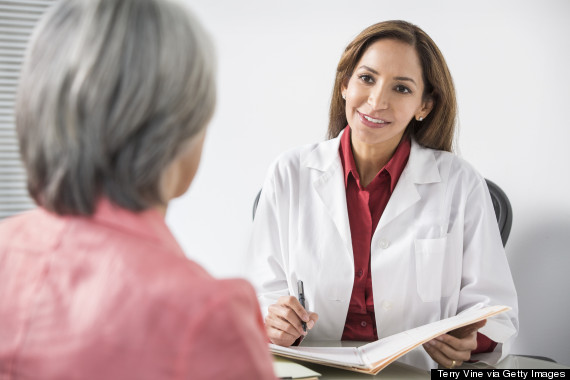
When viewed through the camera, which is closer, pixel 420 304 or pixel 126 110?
pixel 126 110

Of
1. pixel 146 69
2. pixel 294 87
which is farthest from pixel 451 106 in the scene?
pixel 146 69

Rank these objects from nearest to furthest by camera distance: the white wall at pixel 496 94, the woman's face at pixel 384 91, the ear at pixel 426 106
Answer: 1. the woman's face at pixel 384 91
2. the ear at pixel 426 106
3. the white wall at pixel 496 94

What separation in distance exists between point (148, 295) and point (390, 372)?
31.9 inches

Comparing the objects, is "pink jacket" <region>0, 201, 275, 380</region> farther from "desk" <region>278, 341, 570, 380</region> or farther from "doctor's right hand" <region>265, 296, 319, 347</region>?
"doctor's right hand" <region>265, 296, 319, 347</region>

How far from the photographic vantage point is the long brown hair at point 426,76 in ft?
6.04

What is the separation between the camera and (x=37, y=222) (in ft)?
2.41

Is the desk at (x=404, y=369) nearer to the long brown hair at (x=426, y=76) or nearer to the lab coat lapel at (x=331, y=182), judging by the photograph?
the lab coat lapel at (x=331, y=182)

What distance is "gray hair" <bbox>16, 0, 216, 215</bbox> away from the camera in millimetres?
671

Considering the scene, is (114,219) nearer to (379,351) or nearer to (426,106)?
(379,351)

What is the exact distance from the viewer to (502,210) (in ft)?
6.39

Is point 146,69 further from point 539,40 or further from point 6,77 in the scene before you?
point 6,77

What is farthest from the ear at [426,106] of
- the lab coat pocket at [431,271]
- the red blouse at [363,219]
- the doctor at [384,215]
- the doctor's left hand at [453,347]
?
the doctor's left hand at [453,347]

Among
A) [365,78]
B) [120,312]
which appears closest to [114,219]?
[120,312]

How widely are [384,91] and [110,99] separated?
1227 mm
